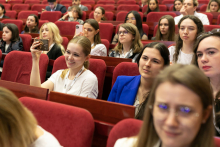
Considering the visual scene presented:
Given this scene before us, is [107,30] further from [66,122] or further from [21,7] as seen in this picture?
[21,7]

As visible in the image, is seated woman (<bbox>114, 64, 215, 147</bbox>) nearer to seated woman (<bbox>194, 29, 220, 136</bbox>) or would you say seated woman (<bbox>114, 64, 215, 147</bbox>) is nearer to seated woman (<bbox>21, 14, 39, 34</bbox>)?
seated woman (<bbox>194, 29, 220, 136</bbox>)

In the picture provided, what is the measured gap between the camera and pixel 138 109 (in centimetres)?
55

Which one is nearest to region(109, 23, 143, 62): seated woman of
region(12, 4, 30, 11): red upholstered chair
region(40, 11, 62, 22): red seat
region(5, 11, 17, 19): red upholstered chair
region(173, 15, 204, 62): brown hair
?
region(173, 15, 204, 62): brown hair

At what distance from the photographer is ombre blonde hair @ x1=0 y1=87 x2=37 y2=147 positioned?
0.31 meters

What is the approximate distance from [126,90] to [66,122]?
222 mm

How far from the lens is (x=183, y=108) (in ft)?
0.89

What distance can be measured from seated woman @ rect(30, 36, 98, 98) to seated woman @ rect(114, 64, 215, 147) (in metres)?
0.41

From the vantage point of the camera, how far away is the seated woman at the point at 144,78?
56cm

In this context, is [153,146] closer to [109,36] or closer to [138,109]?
[138,109]

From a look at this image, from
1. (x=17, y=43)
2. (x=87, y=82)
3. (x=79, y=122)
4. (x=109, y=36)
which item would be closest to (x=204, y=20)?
(x=109, y=36)

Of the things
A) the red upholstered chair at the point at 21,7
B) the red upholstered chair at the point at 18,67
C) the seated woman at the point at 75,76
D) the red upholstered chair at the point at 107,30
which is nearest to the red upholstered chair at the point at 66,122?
the seated woman at the point at 75,76

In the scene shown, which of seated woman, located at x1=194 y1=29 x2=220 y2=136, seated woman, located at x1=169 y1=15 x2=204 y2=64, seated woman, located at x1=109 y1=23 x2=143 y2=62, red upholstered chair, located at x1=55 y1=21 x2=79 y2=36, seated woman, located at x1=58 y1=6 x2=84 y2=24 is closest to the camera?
seated woman, located at x1=194 y1=29 x2=220 y2=136

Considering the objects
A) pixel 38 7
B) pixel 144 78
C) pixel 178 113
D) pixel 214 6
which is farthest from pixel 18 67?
pixel 38 7

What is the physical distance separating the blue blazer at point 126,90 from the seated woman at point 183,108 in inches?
10.9
